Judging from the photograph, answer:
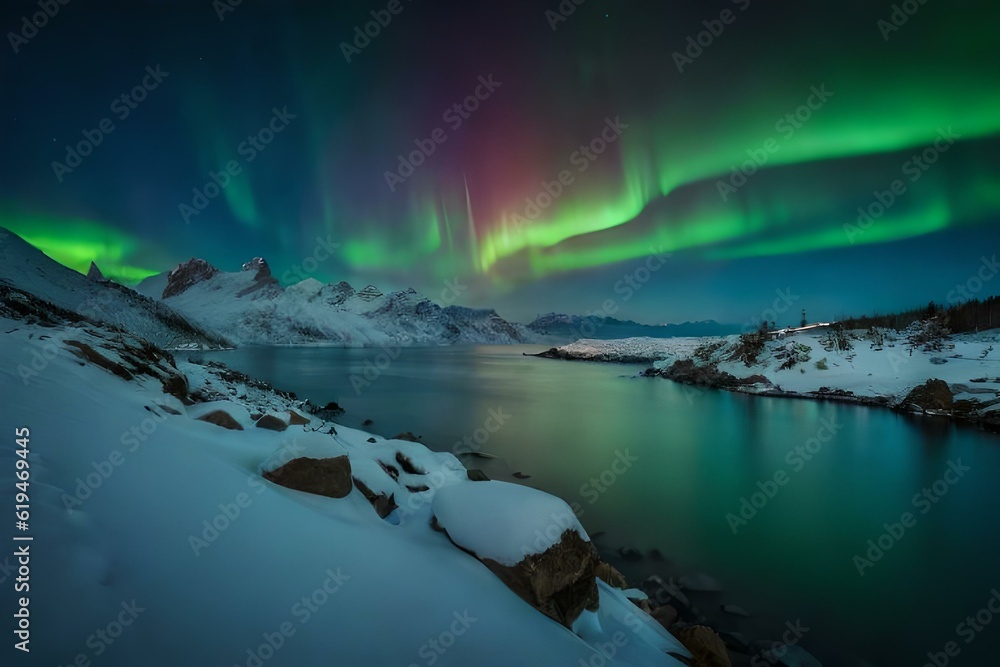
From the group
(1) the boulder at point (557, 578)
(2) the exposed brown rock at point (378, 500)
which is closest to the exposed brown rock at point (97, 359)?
(2) the exposed brown rock at point (378, 500)

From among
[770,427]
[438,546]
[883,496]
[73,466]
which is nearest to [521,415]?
[770,427]

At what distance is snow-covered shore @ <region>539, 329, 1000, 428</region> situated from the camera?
2547 cm

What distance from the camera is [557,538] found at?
16.9 ft

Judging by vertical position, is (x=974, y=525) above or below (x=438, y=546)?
below

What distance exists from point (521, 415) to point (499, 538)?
22.5 meters

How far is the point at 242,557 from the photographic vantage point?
3.74 m

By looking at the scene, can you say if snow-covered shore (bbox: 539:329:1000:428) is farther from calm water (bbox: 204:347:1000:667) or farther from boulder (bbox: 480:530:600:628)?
boulder (bbox: 480:530:600:628)

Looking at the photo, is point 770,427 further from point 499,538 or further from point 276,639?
point 276,639

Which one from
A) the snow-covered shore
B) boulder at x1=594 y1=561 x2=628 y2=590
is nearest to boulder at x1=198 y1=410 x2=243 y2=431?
boulder at x1=594 y1=561 x2=628 y2=590

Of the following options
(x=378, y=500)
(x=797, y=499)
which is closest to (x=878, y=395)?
(x=797, y=499)

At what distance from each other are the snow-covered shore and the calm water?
3747mm

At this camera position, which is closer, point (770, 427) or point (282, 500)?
point (282, 500)

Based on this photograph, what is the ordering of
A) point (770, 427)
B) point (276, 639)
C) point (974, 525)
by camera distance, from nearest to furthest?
point (276, 639) → point (974, 525) → point (770, 427)

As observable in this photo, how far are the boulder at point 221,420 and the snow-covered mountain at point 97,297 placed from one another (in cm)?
3879
